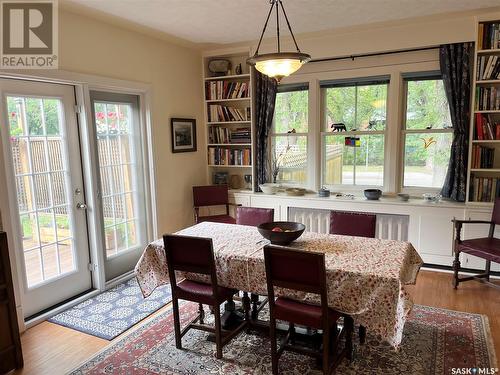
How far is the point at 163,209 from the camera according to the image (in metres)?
4.49

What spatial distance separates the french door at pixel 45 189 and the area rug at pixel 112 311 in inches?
9.9

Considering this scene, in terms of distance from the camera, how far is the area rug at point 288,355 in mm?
2467

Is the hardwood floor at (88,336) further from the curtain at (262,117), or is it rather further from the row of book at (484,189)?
the curtain at (262,117)

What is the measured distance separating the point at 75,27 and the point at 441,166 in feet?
13.4

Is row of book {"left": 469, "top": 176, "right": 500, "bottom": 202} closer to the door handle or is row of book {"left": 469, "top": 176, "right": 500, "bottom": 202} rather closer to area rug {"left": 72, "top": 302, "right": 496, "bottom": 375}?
area rug {"left": 72, "top": 302, "right": 496, "bottom": 375}

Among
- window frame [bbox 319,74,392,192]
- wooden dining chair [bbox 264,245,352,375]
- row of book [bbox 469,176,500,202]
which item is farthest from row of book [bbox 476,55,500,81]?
wooden dining chair [bbox 264,245,352,375]

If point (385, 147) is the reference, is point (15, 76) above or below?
above

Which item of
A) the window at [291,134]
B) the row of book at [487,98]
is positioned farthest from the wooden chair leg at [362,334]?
the row of book at [487,98]

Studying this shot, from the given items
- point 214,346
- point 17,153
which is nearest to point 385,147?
point 214,346

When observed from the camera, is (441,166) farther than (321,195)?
No

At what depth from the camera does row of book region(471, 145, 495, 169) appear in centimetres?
389

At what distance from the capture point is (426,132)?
4270 millimetres

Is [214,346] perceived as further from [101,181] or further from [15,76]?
[15,76]

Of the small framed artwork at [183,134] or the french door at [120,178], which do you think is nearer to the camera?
the french door at [120,178]
